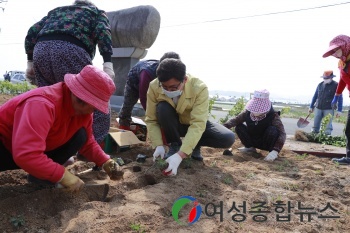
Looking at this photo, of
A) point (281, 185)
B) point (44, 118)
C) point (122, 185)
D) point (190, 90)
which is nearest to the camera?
point (44, 118)

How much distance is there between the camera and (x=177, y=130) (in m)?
2.94

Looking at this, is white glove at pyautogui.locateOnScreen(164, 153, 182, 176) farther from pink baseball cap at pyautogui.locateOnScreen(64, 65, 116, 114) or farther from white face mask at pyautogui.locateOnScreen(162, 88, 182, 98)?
pink baseball cap at pyautogui.locateOnScreen(64, 65, 116, 114)

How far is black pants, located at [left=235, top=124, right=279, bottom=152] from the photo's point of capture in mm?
3541

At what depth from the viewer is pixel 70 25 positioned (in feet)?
8.47

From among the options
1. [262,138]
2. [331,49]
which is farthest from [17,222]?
[331,49]

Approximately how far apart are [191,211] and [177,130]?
1.14 meters

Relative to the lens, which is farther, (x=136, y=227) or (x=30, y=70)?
(x=30, y=70)

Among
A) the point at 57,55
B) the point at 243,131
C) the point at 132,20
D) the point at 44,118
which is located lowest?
the point at 243,131

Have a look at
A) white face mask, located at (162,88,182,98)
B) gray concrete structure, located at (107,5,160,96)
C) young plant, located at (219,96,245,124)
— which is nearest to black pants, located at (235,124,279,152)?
white face mask, located at (162,88,182,98)

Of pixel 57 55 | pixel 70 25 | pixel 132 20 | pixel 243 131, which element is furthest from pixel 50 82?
pixel 132 20

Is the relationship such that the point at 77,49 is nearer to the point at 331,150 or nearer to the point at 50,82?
→ the point at 50,82

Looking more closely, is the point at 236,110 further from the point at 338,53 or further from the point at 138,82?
the point at 138,82

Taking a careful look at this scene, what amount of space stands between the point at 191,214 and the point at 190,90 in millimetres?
1188

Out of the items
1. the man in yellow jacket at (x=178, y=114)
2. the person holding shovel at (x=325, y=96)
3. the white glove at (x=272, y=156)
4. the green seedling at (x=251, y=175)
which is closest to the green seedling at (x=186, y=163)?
the man in yellow jacket at (x=178, y=114)
